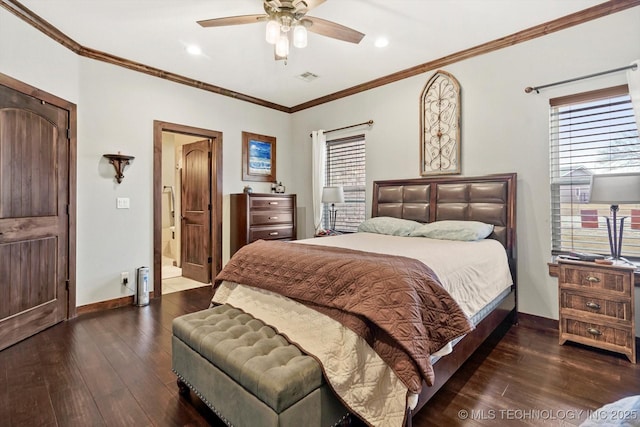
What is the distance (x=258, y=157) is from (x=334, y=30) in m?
2.98

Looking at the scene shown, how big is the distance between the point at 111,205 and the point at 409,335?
369 cm

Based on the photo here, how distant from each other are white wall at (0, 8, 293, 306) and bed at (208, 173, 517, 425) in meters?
2.01

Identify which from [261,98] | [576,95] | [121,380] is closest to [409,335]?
[121,380]

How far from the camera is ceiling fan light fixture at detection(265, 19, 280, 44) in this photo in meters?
2.29

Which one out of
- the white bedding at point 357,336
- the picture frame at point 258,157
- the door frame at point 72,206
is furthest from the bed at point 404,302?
the picture frame at point 258,157

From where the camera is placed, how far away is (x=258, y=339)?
1.75 meters

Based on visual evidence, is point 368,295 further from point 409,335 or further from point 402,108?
point 402,108

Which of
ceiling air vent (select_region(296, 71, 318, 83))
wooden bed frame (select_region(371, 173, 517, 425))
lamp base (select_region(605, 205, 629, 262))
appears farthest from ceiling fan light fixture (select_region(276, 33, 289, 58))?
lamp base (select_region(605, 205, 629, 262))

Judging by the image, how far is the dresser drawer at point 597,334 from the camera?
2.38 m

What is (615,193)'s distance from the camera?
7.79 feet

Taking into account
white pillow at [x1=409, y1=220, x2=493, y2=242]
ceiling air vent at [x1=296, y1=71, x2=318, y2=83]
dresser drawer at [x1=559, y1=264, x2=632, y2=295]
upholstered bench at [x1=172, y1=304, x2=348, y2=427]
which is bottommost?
upholstered bench at [x1=172, y1=304, x2=348, y2=427]

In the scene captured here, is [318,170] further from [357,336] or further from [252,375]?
[252,375]

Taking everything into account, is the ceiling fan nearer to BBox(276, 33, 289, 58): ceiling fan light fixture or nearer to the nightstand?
BBox(276, 33, 289, 58): ceiling fan light fixture

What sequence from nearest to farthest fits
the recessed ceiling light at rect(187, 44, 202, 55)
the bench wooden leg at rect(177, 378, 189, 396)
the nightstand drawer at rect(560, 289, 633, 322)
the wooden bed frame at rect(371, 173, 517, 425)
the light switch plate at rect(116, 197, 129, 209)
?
the bench wooden leg at rect(177, 378, 189, 396), the nightstand drawer at rect(560, 289, 633, 322), the wooden bed frame at rect(371, 173, 517, 425), the recessed ceiling light at rect(187, 44, 202, 55), the light switch plate at rect(116, 197, 129, 209)
